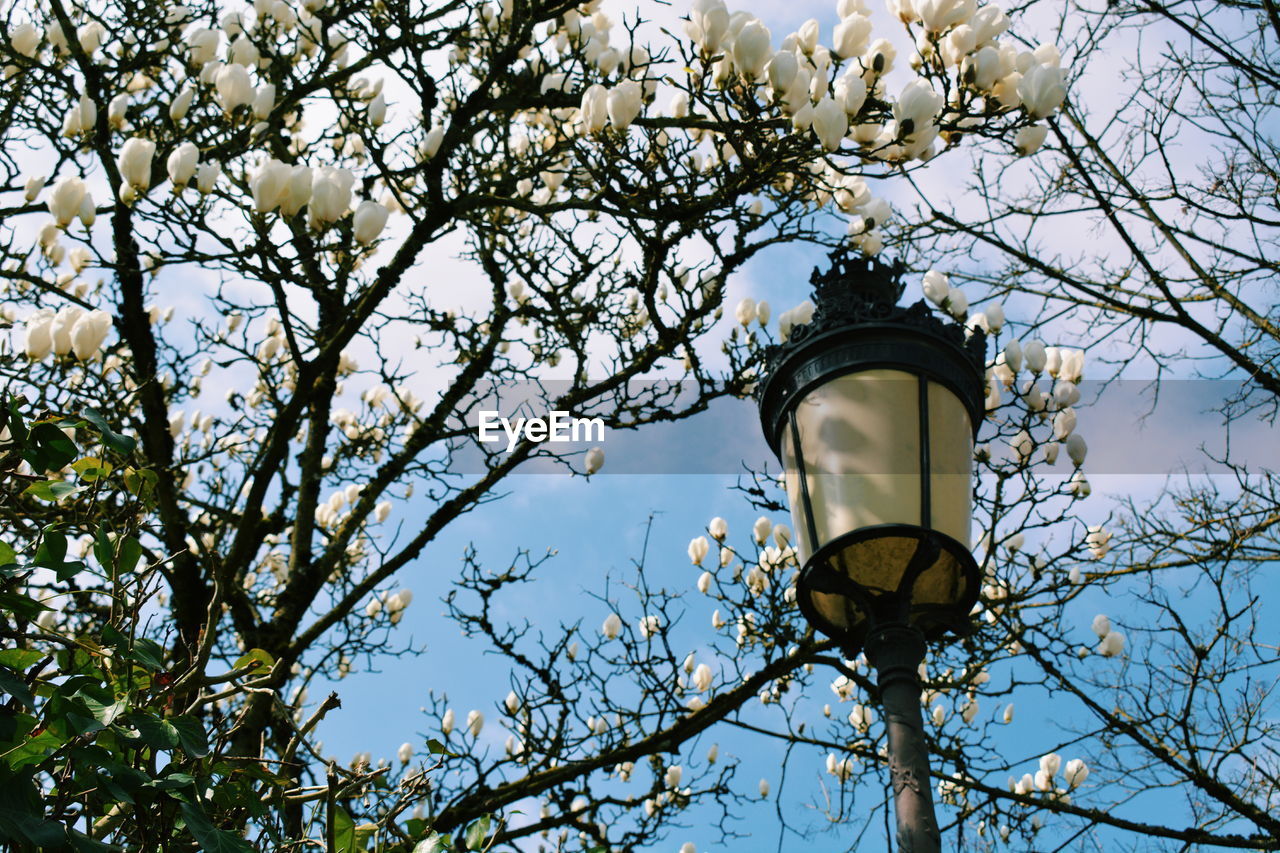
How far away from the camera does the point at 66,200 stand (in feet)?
13.9

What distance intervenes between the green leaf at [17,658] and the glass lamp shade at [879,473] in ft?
5.25

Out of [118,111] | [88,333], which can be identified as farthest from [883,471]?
[118,111]

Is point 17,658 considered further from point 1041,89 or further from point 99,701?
point 1041,89

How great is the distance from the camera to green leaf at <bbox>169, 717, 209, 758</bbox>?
5.26 feet

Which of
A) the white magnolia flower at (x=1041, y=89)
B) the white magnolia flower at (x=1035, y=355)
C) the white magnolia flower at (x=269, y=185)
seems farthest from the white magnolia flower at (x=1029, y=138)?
the white magnolia flower at (x=269, y=185)

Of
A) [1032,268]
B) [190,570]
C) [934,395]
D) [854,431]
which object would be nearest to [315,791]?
[854,431]

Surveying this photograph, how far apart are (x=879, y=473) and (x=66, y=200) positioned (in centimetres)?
320

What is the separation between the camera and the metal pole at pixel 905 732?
231 cm

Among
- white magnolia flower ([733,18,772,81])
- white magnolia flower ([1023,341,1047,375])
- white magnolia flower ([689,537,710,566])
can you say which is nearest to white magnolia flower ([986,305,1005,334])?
white magnolia flower ([1023,341,1047,375])

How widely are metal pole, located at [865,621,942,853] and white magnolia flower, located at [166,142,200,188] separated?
2875 millimetres

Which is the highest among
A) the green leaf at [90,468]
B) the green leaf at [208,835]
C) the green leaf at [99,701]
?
the green leaf at [90,468]

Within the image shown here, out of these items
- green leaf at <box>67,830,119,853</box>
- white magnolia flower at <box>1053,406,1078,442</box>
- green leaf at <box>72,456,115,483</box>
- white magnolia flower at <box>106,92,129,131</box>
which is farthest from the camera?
white magnolia flower at <box>106,92,129,131</box>

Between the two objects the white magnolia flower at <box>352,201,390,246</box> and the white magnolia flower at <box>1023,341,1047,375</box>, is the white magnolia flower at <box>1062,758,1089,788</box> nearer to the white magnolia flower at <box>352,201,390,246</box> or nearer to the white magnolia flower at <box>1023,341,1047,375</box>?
the white magnolia flower at <box>1023,341,1047,375</box>

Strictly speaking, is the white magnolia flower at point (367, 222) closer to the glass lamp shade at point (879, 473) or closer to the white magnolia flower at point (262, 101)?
the white magnolia flower at point (262, 101)
